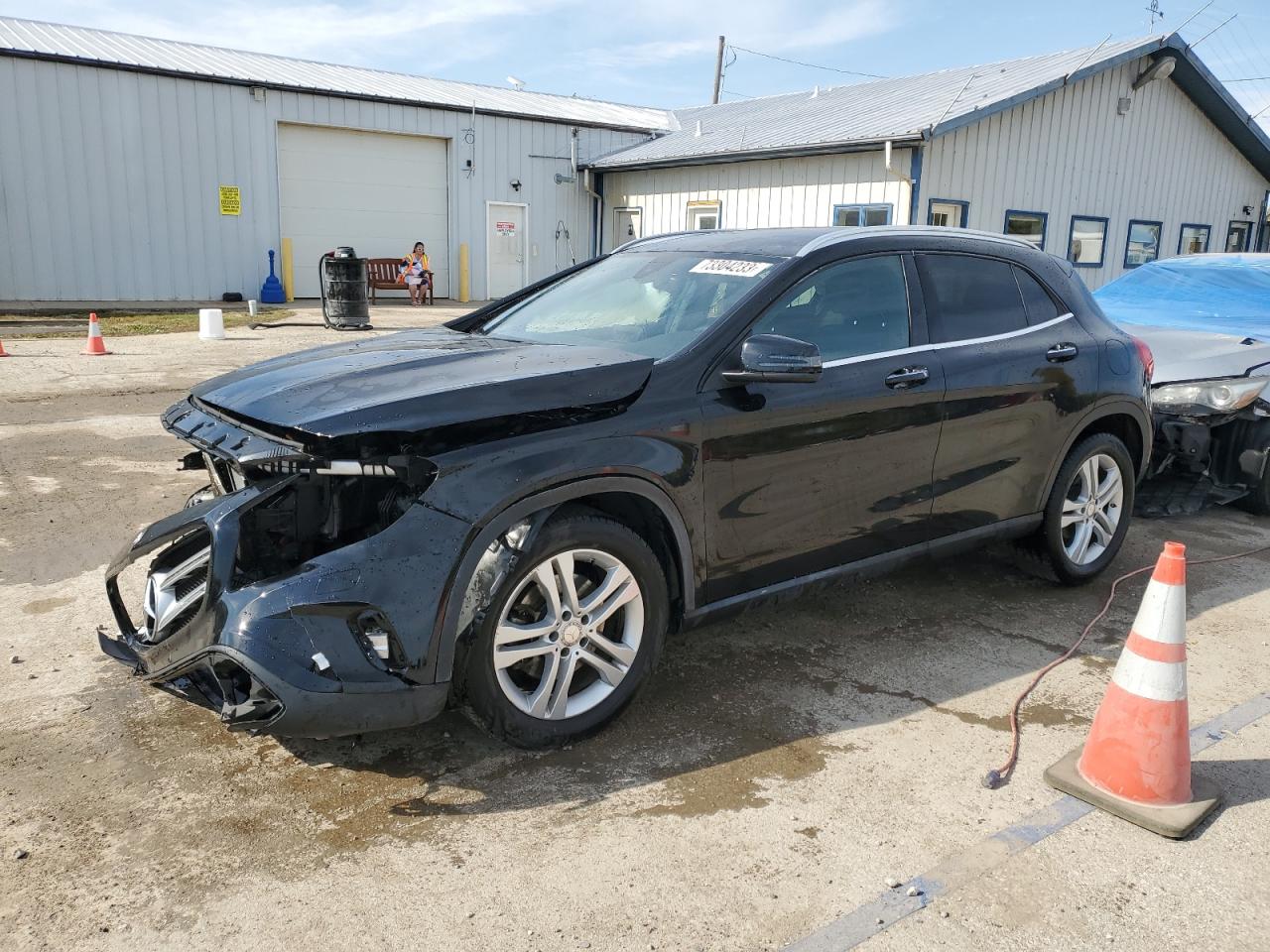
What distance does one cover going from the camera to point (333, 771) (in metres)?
3.13

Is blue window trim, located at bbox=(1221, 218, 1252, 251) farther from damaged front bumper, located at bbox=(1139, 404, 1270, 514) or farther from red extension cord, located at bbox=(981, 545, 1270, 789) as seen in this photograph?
red extension cord, located at bbox=(981, 545, 1270, 789)

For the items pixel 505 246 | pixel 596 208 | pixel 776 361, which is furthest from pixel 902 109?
pixel 776 361

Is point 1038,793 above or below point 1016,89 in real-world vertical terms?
below

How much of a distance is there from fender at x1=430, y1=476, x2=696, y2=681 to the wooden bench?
1950cm

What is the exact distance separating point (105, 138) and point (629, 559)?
19539 millimetres

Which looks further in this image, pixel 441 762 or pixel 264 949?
pixel 441 762

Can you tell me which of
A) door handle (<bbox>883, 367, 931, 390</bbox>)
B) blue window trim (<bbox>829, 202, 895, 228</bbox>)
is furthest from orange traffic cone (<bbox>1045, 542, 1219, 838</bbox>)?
blue window trim (<bbox>829, 202, 895, 228</bbox>)

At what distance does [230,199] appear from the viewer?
66.1ft

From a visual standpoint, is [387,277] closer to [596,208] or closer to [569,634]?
[596,208]

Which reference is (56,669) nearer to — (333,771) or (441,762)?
(333,771)

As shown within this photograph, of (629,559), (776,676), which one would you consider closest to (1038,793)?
(776,676)

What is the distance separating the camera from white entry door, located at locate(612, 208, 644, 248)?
22.1m

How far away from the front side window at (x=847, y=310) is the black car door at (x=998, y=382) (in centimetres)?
18

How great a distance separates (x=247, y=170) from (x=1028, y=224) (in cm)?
1508
